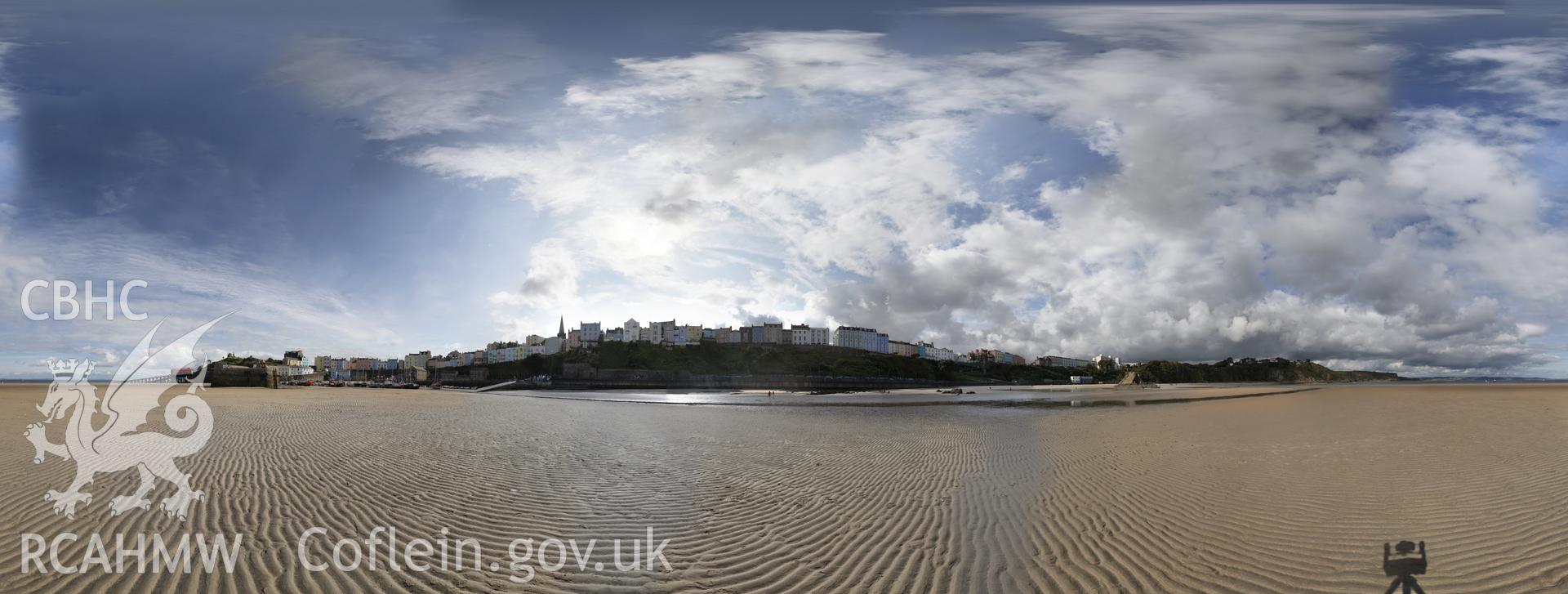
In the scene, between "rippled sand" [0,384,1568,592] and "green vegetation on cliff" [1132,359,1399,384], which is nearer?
"rippled sand" [0,384,1568,592]

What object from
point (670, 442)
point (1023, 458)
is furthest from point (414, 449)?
point (1023, 458)

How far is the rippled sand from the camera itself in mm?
6992

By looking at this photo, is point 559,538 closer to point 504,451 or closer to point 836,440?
point 504,451

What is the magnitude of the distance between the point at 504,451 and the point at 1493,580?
57.8ft

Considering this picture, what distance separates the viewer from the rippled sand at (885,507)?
699cm

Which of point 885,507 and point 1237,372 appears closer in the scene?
point 885,507

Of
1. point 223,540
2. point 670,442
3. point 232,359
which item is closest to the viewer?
point 223,540

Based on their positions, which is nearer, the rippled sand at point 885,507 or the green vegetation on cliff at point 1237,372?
the rippled sand at point 885,507

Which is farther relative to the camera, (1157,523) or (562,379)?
(562,379)

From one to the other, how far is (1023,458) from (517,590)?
13372mm

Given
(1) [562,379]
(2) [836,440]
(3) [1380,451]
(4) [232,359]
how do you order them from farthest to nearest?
(1) [562,379] → (4) [232,359] → (2) [836,440] → (3) [1380,451]

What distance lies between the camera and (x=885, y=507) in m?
10.5

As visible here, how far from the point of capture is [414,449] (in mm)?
16500

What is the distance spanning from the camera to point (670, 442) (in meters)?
19.4
